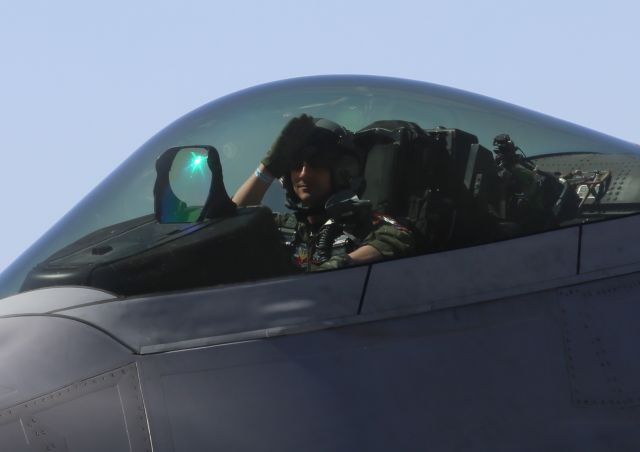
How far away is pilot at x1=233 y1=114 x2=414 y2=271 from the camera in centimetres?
391

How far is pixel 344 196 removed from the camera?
4082mm

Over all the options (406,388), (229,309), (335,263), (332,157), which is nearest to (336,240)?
(335,263)

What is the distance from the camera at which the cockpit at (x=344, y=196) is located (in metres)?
3.86

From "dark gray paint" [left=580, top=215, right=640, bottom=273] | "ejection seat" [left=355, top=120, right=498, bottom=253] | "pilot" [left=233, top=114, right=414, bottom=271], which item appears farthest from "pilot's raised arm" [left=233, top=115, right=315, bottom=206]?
"dark gray paint" [left=580, top=215, right=640, bottom=273]

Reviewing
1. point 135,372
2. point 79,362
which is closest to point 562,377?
point 135,372

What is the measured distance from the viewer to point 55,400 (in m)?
3.56

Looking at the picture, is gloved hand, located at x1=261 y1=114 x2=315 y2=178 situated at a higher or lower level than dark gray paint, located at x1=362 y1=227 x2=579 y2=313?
higher

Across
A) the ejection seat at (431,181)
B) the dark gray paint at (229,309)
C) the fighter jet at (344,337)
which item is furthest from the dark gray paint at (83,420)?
the ejection seat at (431,181)

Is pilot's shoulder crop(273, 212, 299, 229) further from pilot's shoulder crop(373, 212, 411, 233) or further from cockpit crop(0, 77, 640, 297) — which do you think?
pilot's shoulder crop(373, 212, 411, 233)

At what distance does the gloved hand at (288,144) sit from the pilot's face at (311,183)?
0.19 ft

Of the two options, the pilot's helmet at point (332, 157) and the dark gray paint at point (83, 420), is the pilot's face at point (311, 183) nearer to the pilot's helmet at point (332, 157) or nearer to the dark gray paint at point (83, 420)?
the pilot's helmet at point (332, 157)

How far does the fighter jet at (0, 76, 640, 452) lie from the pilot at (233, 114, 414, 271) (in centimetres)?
7

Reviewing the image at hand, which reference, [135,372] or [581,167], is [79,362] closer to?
[135,372]

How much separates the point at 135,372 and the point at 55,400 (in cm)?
31
